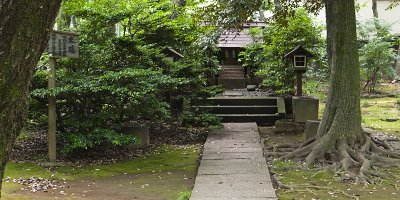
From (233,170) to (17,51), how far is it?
18.3 ft

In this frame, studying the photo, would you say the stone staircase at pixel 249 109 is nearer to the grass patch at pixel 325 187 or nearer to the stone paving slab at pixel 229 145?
the stone paving slab at pixel 229 145

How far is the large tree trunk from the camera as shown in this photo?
2.21 metres

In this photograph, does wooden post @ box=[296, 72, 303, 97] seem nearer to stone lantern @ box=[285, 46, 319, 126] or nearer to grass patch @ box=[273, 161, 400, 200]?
stone lantern @ box=[285, 46, 319, 126]

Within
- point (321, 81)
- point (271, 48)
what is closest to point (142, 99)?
point (271, 48)

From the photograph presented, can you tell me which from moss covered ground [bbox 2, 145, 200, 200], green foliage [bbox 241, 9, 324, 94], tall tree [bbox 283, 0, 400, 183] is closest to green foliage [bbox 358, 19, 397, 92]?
green foliage [bbox 241, 9, 324, 94]

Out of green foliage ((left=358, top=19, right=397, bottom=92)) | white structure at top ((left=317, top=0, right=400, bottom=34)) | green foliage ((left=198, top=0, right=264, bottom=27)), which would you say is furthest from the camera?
white structure at top ((left=317, top=0, right=400, bottom=34))

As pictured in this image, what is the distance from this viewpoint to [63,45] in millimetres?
7918

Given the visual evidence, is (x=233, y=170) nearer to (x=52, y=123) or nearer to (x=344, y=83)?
(x=344, y=83)

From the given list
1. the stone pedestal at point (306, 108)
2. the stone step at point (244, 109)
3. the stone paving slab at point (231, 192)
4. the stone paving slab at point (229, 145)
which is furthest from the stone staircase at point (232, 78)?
the stone paving slab at point (231, 192)

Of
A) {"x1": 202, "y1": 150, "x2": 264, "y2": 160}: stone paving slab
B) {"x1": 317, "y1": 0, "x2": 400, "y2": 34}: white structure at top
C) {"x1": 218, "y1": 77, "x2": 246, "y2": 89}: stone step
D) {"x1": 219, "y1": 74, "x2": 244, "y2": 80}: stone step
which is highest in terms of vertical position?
{"x1": 317, "y1": 0, "x2": 400, "y2": 34}: white structure at top

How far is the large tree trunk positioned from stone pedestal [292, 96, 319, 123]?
990 cm

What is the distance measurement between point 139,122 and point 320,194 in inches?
219

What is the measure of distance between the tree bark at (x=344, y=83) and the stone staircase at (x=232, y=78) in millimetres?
10569

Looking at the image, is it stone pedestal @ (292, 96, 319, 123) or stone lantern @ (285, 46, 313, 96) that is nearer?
stone pedestal @ (292, 96, 319, 123)
